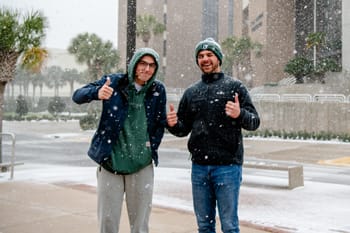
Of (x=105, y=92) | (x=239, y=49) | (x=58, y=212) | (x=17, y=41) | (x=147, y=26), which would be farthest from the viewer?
(x=147, y=26)

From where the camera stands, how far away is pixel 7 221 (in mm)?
5477

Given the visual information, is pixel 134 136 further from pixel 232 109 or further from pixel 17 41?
pixel 17 41

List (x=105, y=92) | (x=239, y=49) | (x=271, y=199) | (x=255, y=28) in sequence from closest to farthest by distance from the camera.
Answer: (x=105, y=92)
(x=271, y=199)
(x=239, y=49)
(x=255, y=28)

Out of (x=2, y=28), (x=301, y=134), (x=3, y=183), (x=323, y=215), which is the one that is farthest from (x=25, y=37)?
(x=301, y=134)

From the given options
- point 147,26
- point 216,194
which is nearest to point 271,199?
point 216,194

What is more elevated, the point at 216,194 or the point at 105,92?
the point at 105,92

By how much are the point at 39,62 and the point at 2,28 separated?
1262mm

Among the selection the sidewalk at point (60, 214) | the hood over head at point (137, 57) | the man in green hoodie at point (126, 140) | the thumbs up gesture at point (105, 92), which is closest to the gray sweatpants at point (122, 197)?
the man in green hoodie at point (126, 140)

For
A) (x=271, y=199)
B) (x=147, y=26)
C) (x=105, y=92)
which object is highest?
(x=147, y=26)

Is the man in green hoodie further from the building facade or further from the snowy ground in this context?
the building facade

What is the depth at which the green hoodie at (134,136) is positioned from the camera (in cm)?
333

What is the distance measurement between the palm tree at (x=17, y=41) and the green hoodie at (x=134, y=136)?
7048mm

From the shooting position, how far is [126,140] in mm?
3363

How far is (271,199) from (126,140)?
4.51 m
